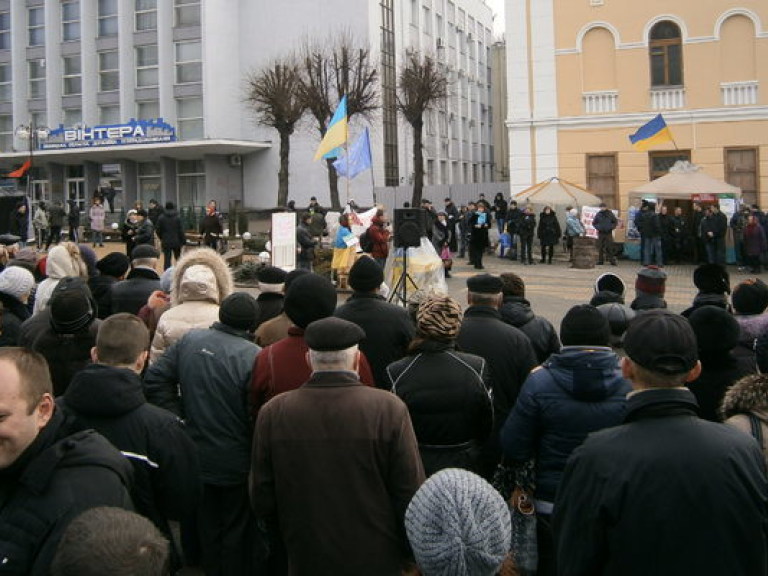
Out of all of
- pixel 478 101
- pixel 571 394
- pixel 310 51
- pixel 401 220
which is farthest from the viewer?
pixel 478 101

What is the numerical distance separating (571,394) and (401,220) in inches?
327

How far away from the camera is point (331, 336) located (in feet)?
11.2

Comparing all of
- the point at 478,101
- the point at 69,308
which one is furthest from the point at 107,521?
the point at 478,101

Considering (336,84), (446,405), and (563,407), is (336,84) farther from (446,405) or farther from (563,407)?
(563,407)

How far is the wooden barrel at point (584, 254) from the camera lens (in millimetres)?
21656

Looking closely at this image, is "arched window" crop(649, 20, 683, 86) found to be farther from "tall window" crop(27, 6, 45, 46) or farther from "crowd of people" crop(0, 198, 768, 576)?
"tall window" crop(27, 6, 45, 46)

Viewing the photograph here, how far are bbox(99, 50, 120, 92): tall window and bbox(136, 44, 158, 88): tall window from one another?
1394 mm

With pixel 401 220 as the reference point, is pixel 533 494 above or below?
below

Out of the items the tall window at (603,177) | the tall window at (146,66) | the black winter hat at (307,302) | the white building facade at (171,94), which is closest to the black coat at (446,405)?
the black winter hat at (307,302)

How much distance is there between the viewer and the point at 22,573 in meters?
2.27

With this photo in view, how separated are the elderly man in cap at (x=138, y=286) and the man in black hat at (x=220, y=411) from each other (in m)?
2.44

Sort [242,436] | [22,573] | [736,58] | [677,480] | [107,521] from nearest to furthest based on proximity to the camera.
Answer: [107,521] < [22,573] < [677,480] < [242,436] < [736,58]

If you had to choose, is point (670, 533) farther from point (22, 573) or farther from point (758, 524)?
point (22, 573)

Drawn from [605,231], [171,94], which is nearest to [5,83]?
A: [171,94]
